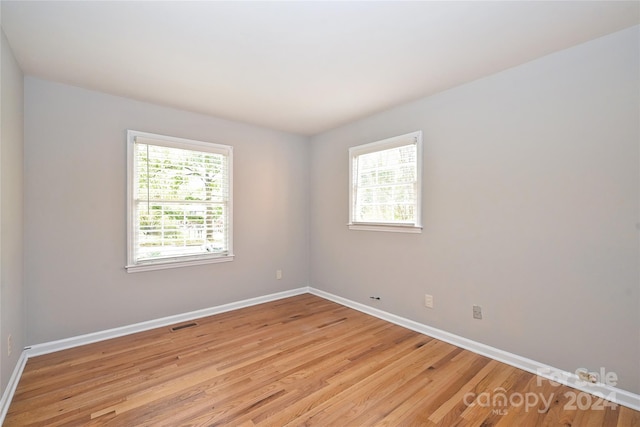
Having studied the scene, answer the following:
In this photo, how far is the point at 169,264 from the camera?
329 cm

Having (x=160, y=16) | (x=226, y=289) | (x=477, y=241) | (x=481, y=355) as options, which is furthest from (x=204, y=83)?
(x=481, y=355)

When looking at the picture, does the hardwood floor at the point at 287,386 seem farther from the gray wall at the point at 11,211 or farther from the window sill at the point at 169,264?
the window sill at the point at 169,264

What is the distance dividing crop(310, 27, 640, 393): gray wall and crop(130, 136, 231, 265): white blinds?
222cm

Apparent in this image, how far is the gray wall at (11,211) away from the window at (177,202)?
816 millimetres

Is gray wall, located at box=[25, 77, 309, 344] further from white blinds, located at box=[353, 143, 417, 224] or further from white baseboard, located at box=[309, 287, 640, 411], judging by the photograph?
white baseboard, located at box=[309, 287, 640, 411]

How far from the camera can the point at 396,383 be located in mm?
2176

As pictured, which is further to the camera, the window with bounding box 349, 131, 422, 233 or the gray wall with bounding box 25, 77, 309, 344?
the window with bounding box 349, 131, 422, 233

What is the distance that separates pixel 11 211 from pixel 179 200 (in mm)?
1392

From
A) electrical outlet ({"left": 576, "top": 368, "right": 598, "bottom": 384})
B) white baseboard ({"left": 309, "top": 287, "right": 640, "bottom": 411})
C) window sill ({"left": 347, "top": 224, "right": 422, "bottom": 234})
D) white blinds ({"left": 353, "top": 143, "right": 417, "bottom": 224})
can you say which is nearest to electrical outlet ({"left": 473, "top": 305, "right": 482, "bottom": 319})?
white baseboard ({"left": 309, "top": 287, "right": 640, "bottom": 411})

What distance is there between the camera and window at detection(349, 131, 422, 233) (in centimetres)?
316

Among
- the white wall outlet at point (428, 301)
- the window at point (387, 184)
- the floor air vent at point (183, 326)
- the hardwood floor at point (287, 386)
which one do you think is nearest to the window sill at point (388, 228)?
the window at point (387, 184)

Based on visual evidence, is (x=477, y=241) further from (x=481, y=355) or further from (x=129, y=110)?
(x=129, y=110)

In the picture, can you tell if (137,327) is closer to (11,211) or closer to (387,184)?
(11,211)

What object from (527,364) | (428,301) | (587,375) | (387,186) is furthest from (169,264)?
(587,375)
